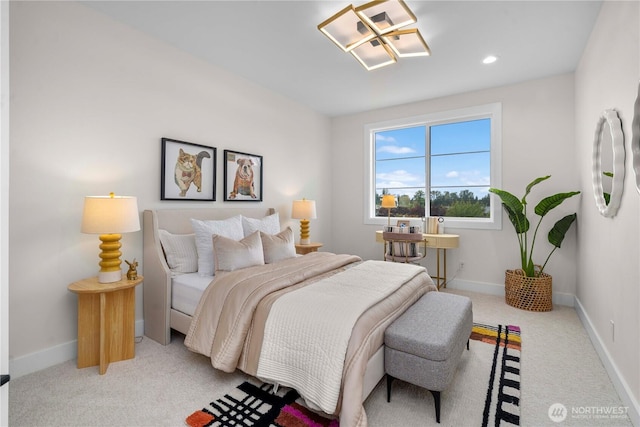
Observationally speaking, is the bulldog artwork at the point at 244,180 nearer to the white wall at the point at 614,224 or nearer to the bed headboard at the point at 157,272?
the bed headboard at the point at 157,272

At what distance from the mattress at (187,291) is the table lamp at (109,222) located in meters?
0.43

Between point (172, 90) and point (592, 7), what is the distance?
12.1ft

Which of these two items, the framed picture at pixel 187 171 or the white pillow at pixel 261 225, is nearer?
the framed picture at pixel 187 171

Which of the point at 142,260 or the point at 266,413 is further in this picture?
the point at 142,260

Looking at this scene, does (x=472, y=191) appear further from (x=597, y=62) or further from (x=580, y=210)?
(x=597, y=62)

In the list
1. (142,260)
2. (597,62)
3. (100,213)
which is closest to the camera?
(100,213)

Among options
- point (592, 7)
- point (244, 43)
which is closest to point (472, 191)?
point (592, 7)

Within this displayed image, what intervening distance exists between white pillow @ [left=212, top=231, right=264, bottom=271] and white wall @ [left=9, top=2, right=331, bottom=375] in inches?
30.7

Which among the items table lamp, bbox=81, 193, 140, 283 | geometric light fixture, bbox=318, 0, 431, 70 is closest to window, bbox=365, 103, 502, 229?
geometric light fixture, bbox=318, 0, 431, 70

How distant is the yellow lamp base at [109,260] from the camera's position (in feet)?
7.55

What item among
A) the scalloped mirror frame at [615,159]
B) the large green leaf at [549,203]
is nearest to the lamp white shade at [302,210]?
the large green leaf at [549,203]

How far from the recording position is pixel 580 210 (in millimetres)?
3357

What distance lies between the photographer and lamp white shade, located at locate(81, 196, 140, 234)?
7.02ft

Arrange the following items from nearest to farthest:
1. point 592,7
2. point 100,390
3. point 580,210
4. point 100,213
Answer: point 100,390, point 100,213, point 592,7, point 580,210
